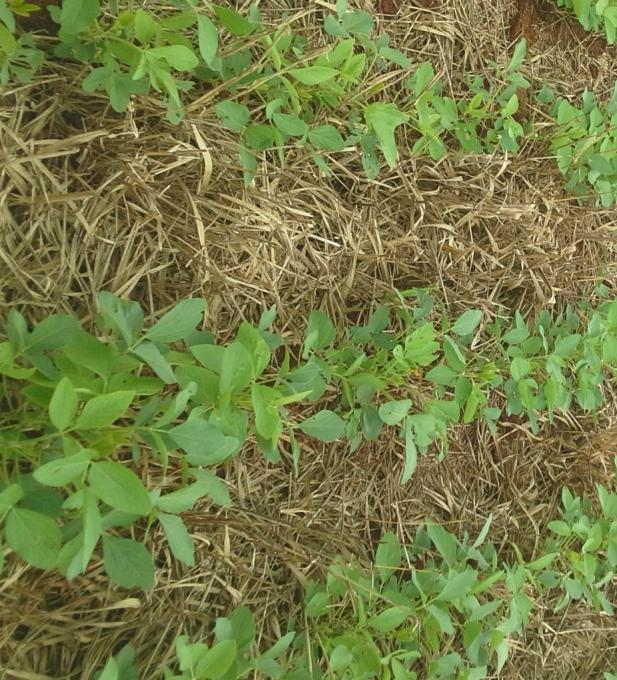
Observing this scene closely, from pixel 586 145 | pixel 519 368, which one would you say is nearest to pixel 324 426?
pixel 519 368

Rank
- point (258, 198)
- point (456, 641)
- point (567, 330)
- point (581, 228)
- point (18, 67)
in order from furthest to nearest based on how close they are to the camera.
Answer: point (581, 228)
point (567, 330)
point (456, 641)
point (258, 198)
point (18, 67)

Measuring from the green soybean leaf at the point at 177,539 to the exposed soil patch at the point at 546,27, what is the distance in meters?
1.28

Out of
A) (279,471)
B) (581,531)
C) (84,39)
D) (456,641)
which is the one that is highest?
(84,39)

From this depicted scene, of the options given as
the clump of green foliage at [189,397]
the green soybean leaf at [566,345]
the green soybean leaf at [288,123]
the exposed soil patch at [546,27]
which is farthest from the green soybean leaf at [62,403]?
the exposed soil patch at [546,27]

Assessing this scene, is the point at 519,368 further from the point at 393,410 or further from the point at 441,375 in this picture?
the point at 393,410

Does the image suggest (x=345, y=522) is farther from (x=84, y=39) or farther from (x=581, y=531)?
(x=84, y=39)

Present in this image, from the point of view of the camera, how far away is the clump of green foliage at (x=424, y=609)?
940 mm

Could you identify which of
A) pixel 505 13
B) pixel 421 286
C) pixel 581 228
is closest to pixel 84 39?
pixel 421 286

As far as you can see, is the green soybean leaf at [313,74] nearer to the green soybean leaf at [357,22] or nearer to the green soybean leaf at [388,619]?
the green soybean leaf at [357,22]

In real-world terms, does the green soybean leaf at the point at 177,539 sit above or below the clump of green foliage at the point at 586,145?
below

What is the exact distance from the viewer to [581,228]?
1.50 m

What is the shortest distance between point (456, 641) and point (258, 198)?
873mm

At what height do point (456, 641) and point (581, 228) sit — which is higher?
point (581, 228)

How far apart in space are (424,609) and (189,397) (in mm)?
611
